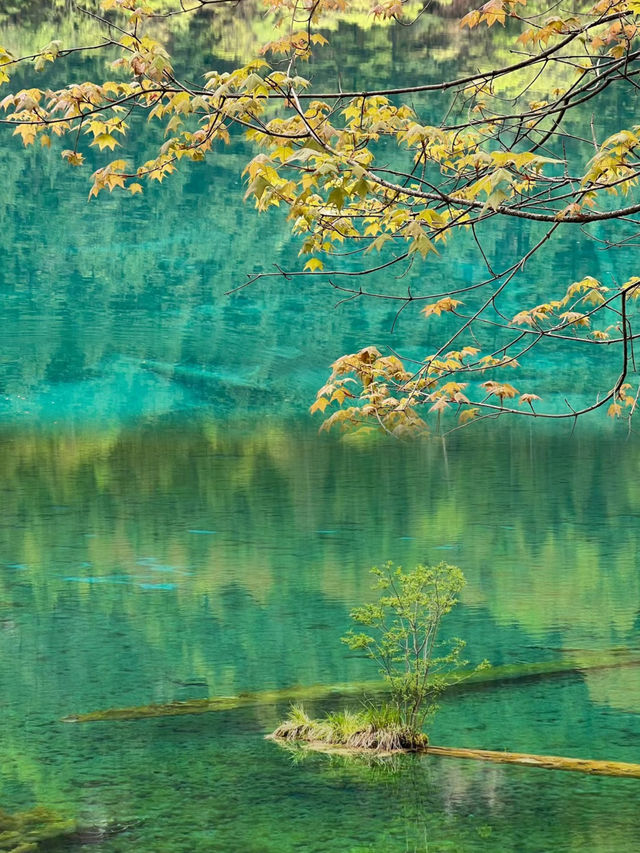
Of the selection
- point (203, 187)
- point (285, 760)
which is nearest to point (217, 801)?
point (285, 760)

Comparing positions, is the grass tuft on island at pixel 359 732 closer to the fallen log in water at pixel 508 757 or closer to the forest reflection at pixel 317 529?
the fallen log in water at pixel 508 757

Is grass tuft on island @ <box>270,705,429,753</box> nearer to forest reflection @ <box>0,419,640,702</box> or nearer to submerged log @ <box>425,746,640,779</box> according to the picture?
submerged log @ <box>425,746,640,779</box>

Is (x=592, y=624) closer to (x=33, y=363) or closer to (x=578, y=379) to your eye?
(x=33, y=363)

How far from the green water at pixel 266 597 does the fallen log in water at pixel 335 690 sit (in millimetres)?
121

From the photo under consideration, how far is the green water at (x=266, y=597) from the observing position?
491 centimetres

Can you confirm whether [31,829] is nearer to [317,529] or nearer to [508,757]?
[508,757]

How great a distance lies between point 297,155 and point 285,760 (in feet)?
8.82

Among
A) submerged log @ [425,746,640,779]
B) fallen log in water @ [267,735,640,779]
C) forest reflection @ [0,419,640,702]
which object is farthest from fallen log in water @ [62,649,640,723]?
submerged log @ [425,746,640,779]

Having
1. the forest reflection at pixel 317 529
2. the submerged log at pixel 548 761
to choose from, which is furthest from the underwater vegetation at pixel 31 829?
the forest reflection at pixel 317 529

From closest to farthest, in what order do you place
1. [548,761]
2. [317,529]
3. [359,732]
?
[548,761] → [359,732] → [317,529]

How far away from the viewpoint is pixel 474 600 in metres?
9.26

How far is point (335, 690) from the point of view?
21.8 feet

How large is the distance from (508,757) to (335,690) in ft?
4.58

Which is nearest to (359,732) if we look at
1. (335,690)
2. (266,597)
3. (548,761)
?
(548,761)
